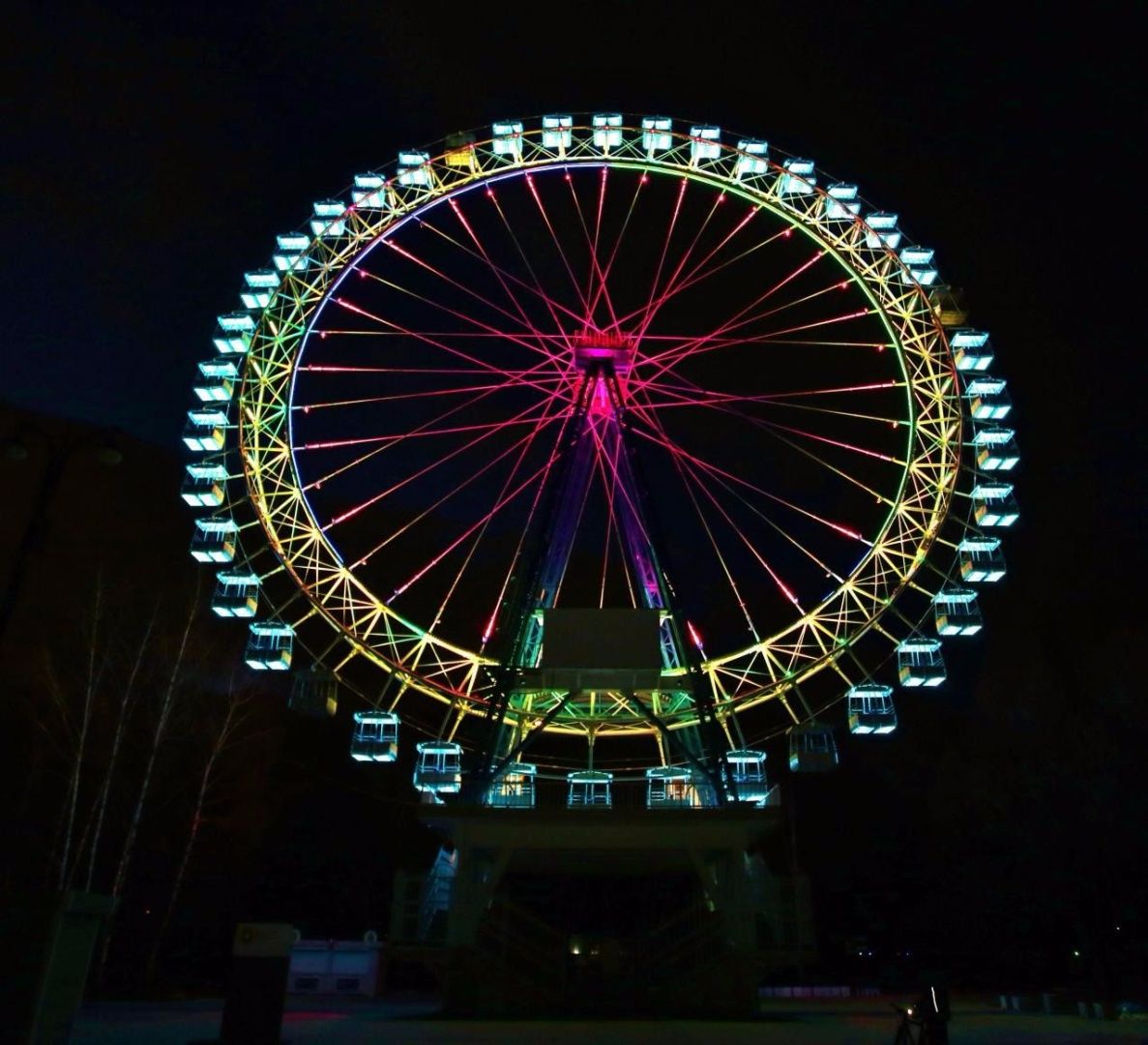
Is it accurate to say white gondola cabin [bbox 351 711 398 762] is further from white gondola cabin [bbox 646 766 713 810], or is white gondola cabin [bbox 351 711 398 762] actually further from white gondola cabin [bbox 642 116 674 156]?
white gondola cabin [bbox 642 116 674 156]

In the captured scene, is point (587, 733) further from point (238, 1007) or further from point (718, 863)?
point (238, 1007)

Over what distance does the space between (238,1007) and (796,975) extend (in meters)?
33.2

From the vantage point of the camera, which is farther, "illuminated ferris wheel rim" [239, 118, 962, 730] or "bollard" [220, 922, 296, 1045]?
"illuminated ferris wheel rim" [239, 118, 962, 730]

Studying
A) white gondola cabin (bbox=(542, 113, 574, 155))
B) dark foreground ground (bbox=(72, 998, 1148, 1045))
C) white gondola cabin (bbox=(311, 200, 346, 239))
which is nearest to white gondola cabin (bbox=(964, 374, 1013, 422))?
white gondola cabin (bbox=(542, 113, 574, 155))

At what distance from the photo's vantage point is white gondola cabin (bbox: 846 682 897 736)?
2264 cm

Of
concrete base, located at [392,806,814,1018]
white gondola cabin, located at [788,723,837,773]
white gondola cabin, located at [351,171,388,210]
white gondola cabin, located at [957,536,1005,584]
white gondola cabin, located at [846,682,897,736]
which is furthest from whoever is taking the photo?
white gondola cabin, located at [351,171,388,210]

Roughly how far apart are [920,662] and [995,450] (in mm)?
5190

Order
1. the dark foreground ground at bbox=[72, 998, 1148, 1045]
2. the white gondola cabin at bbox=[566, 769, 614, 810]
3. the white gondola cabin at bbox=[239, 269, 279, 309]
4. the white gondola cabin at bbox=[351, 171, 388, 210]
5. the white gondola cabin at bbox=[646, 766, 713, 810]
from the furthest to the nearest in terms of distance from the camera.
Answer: the white gondola cabin at bbox=[351, 171, 388, 210] < the white gondola cabin at bbox=[239, 269, 279, 309] < the white gondola cabin at bbox=[566, 769, 614, 810] < the white gondola cabin at bbox=[646, 766, 713, 810] < the dark foreground ground at bbox=[72, 998, 1148, 1045]

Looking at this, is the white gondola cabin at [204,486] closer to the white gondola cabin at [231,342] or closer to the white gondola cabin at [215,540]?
the white gondola cabin at [215,540]

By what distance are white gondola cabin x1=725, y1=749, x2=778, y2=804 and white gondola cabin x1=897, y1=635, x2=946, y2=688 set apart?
367 centimetres

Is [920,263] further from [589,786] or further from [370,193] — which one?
[589,786]

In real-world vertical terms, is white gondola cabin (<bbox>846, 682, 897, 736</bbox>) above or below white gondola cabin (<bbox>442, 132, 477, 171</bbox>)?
below

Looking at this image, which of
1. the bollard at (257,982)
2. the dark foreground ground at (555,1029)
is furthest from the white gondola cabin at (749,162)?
the bollard at (257,982)

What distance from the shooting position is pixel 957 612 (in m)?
23.0
